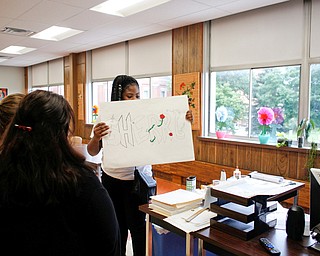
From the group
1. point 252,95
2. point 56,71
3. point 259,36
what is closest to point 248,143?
point 252,95

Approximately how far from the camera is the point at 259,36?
415 cm

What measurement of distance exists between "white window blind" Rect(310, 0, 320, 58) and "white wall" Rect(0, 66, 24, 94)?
9230 mm

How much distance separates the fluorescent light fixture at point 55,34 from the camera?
5.64 metres

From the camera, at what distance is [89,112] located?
7586 millimetres

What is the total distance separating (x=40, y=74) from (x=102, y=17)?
233 inches

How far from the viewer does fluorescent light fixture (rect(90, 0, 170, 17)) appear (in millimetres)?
4087

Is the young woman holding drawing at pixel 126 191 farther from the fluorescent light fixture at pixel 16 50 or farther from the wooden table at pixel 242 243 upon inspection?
the fluorescent light fixture at pixel 16 50

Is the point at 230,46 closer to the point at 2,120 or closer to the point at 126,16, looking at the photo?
the point at 126,16

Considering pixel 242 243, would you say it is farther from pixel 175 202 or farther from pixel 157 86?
pixel 157 86

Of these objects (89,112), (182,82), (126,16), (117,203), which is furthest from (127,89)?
(89,112)

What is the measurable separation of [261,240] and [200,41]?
3744 millimetres

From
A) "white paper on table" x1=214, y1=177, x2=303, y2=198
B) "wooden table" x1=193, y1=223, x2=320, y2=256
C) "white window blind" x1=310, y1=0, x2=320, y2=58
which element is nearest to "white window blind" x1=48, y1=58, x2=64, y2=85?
"white window blind" x1=310, y1=0, x2=320, y2=58

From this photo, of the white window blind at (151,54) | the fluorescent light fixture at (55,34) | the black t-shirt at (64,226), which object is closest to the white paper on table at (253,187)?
the black t-shirt at (64,226)

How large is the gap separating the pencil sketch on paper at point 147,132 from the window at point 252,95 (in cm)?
238
